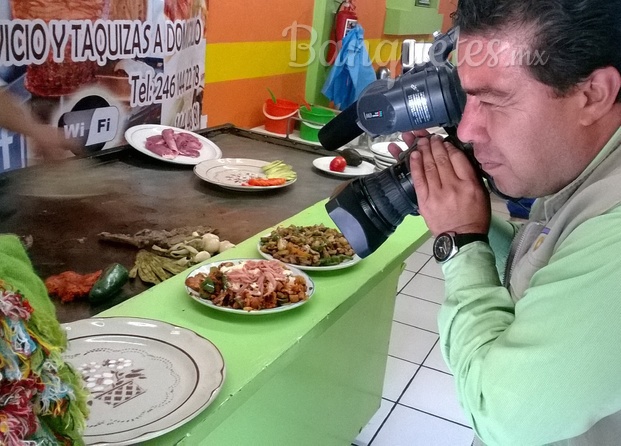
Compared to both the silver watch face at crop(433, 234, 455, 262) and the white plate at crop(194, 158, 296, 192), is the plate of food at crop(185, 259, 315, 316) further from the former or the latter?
the white plate at crop(194, 158, 296, 192)

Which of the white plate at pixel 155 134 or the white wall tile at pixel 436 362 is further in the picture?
the white wall tile at pixel 436 362

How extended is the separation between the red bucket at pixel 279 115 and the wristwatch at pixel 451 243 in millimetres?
1993

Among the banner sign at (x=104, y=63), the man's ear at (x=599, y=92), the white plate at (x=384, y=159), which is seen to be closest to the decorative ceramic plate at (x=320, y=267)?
the man's ear at (x=599, y=92)

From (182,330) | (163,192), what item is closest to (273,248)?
(182,330)

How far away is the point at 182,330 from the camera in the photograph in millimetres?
1046

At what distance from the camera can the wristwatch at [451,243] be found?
34.9 inches

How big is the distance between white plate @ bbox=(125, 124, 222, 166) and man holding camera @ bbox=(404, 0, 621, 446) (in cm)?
138

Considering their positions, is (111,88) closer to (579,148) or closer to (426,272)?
(579,148)

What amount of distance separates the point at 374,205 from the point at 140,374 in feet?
1.56

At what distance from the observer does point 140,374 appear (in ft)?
3.12

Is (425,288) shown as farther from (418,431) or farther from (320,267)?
(320,267)

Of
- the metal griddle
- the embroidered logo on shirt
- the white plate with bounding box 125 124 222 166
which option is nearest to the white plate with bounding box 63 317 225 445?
the metal griddle

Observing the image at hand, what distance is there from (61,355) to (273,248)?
857 millimetres

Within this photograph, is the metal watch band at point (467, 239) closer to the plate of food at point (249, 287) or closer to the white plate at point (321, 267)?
the plate of food at point (249, 287)
